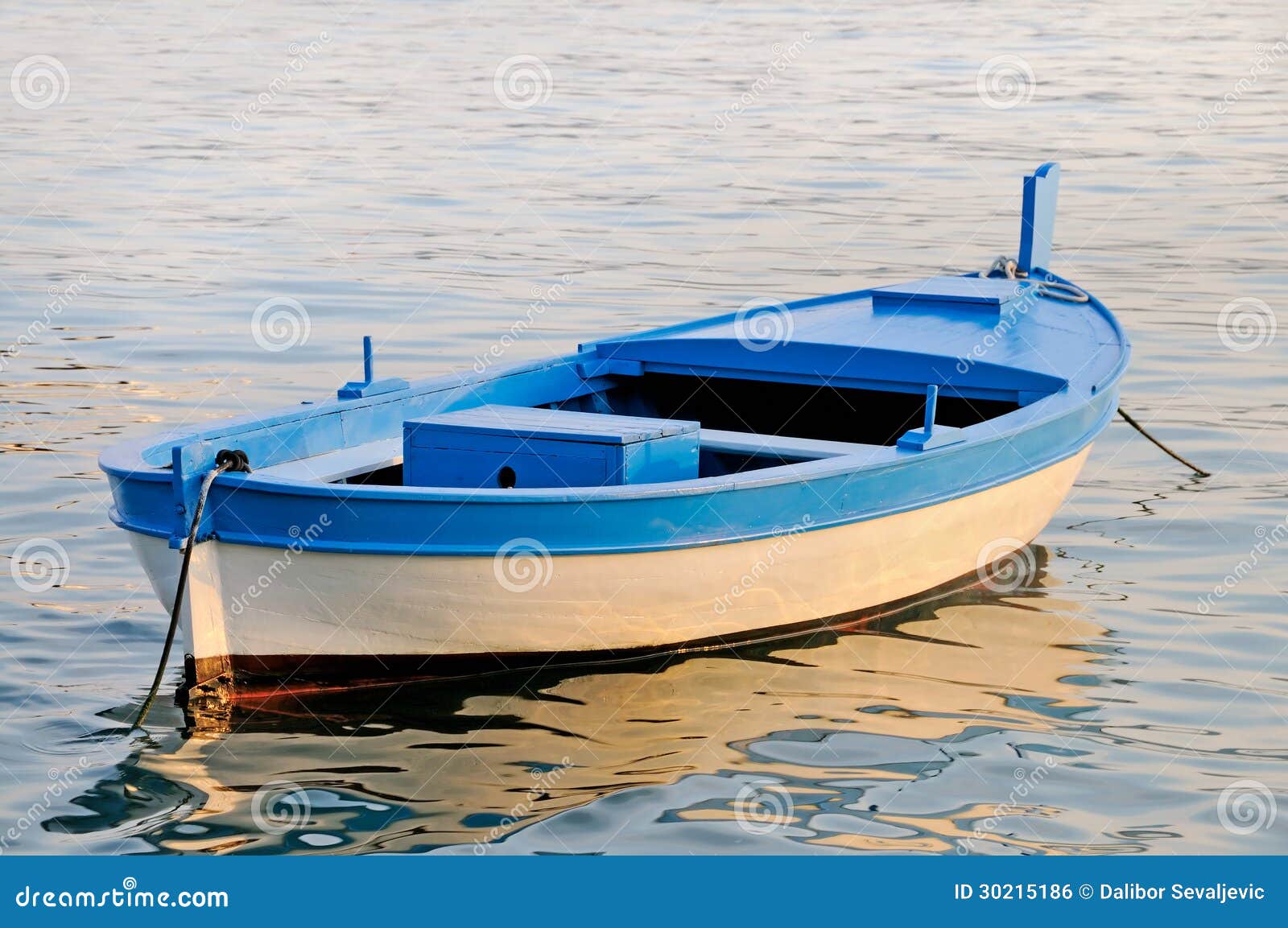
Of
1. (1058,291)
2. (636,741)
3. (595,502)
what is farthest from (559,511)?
(1058,291)

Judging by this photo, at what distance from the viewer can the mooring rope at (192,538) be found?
6.49 meters

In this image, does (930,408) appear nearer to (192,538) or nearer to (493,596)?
(493,596)

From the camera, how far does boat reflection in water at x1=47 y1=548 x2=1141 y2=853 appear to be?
6.04 metres

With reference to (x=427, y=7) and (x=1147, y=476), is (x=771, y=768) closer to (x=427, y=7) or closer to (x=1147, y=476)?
(x=1147, y=476)

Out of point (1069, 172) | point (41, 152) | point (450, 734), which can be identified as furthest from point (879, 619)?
point (41, 152)

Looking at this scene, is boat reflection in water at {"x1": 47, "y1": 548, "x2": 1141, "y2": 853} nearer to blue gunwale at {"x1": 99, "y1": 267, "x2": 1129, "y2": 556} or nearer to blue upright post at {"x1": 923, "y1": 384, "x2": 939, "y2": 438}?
blue gunwale at {"x1": 99, "y1": 267, "x2": 1129, "y2": 556}

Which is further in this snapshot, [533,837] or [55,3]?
[55,3]

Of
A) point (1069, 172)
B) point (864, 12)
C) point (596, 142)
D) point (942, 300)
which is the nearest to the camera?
point (942, 300)

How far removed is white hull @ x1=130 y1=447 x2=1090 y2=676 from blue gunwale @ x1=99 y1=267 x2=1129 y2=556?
77 millimetres

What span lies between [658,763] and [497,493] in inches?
45.8

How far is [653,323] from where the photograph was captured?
14.7m

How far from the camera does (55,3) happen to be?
143 ft

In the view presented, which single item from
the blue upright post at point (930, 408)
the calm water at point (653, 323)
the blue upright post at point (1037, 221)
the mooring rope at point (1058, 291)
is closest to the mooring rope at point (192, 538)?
the calm water at point (653, 323)

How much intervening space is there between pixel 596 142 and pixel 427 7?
21.8m
